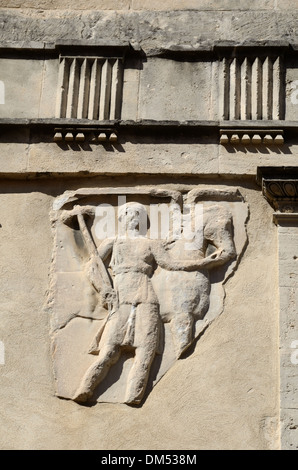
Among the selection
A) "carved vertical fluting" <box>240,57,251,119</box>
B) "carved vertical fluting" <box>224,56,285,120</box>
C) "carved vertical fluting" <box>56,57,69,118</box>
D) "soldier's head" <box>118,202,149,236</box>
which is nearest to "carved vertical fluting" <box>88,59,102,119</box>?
"carved vertical fluting" <box>56,57,69,118</box>

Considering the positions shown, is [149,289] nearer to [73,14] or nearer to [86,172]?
[86,172]

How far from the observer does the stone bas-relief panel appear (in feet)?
30.8

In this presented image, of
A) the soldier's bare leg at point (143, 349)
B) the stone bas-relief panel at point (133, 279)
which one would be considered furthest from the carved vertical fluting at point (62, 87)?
the soldier's bare leg at point (143, 349)

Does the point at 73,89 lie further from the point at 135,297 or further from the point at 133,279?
the point at 135,297

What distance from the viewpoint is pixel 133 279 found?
965cm

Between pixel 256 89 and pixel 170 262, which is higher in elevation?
pixel 256 89

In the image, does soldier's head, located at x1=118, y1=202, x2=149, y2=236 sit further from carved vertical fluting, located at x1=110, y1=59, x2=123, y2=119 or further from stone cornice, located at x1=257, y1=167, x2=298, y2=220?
stone cornice, located at x1=257, y1=167, x2=298, y2=220

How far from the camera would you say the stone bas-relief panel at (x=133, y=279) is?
9383mm

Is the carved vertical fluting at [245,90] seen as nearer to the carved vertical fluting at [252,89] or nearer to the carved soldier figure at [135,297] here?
the carved vertical fluting at [252,89]

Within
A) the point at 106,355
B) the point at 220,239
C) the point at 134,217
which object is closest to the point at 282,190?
the point at 220,239

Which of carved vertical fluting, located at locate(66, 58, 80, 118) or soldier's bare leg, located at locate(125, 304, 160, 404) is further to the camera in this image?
carved vertical fluting, located at locate(66, 58, 80, 118)

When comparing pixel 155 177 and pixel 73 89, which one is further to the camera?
pixel 73 89

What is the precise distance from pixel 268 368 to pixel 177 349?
2.59 feet
